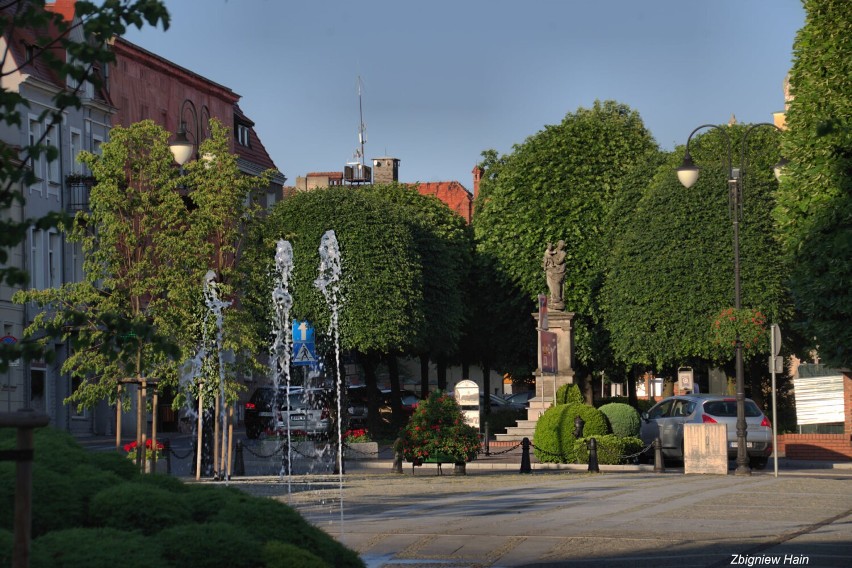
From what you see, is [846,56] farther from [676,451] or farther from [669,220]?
[669,220]

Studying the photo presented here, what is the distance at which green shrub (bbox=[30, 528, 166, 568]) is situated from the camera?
282 inches

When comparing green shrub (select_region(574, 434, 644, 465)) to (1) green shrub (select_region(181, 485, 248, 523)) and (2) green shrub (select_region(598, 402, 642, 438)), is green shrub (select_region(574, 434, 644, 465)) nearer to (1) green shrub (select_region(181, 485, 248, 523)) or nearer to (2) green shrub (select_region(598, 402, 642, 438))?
(2) green shrub (select_region(598, 402, 642, 438))

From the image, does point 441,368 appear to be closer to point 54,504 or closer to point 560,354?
point 560,354

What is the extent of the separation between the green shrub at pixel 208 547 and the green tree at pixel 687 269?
143 feet

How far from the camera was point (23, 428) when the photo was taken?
258 inches

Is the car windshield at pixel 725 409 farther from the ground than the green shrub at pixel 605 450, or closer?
farther from the ground

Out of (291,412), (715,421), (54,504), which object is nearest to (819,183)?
(715,421)

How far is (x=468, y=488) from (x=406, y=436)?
16.8ft

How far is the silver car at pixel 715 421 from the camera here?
3306cm

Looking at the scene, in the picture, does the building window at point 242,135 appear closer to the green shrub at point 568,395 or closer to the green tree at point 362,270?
the green tree at point 362,270

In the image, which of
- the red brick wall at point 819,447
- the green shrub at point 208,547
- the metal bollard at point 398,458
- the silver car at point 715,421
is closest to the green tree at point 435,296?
the red brick wall at point 819,447

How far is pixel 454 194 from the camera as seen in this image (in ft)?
397

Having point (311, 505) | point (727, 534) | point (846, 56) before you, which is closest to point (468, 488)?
point (311, 505)

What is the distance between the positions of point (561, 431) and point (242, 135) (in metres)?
46.2
